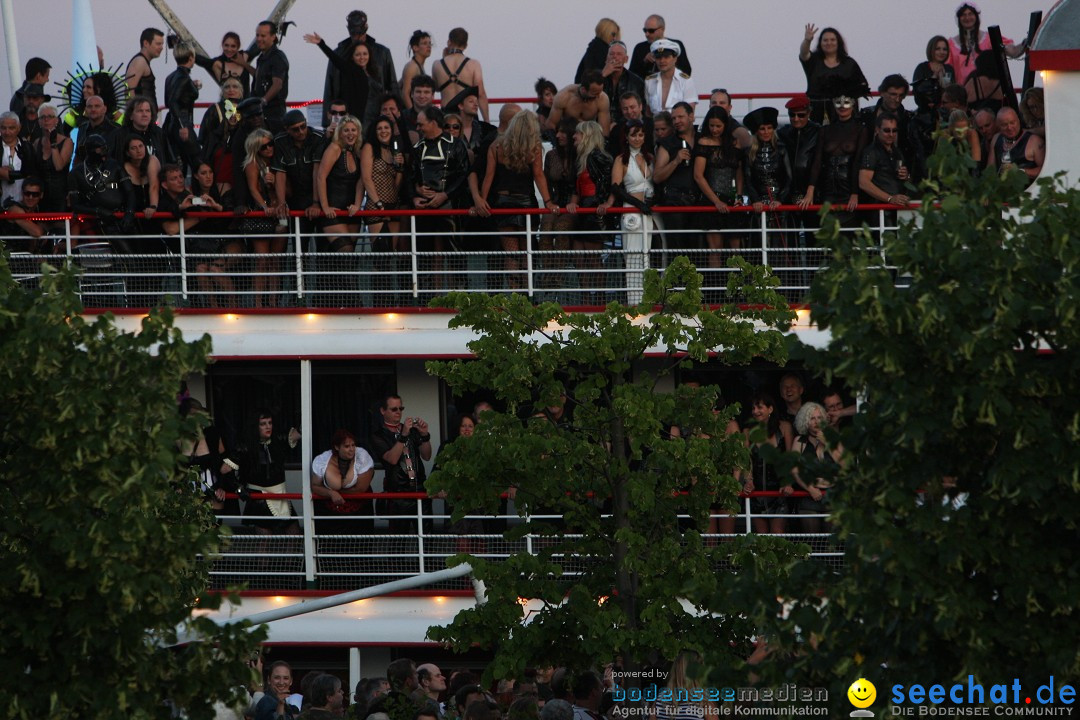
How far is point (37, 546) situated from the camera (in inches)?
307

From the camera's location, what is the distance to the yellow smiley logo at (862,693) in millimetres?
7160

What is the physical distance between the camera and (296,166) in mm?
15523

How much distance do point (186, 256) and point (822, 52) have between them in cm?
628

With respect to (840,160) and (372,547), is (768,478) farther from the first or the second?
(372,547)

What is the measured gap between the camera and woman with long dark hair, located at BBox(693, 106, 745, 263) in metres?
15.0

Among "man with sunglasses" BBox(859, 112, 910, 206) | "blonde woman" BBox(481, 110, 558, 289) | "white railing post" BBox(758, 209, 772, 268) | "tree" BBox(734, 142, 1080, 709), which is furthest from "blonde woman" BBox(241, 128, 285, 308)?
"tree" BBox(734, 142, 1080, 709)

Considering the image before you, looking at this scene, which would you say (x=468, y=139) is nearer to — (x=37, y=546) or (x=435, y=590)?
(x=435, y=590)

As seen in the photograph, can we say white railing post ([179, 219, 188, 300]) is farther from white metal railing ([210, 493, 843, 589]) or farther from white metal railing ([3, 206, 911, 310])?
white metal railing ([210, 493, 843, 589])

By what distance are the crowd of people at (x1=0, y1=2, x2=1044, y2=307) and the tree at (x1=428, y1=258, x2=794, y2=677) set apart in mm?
2995

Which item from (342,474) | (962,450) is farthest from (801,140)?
(962,450)

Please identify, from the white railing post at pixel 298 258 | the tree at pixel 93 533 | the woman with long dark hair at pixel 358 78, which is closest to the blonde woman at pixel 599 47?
the woman with long dark hair at pixel 358 78

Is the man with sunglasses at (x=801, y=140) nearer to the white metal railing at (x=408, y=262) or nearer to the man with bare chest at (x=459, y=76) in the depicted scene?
the white metal railing at (x=408, y=262)

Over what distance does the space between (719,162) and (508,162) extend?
1891 mm

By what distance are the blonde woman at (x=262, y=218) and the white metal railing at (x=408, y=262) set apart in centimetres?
3
